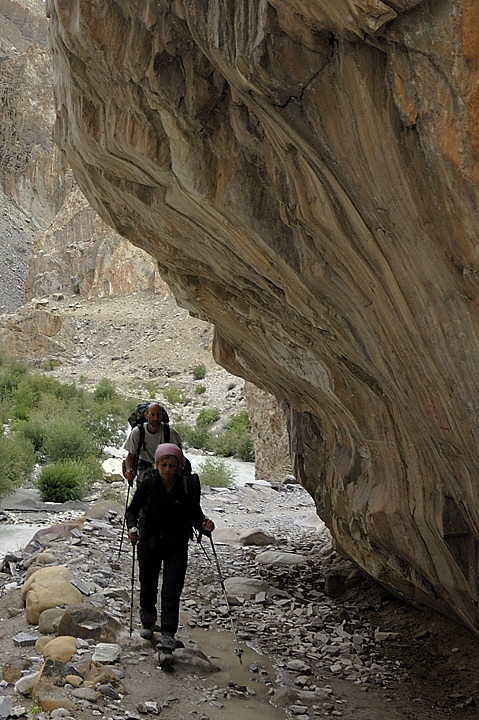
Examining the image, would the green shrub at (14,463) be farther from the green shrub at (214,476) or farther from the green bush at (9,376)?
the green bush at (9,376)

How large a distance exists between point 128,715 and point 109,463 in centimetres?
1297

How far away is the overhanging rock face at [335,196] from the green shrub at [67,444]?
38.5 feet

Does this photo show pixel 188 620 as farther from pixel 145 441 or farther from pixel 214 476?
pixel 214 476

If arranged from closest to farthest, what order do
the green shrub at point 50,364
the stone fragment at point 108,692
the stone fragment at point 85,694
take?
the stone fragment at point 85,694, the stone fragment at point 108,692, the green shrub at point 50,364

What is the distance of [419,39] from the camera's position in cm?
286

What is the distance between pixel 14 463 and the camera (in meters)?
14.7

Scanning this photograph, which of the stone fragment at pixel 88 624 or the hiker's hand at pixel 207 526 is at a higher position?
the hiker's hand at pixel 207 526

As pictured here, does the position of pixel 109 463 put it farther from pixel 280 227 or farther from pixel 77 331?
pixel 77 331

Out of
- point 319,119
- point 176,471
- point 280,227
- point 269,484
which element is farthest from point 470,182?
point 269,484

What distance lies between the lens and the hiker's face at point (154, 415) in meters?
6.15

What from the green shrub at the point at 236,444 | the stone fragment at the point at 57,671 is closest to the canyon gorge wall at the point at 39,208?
the green shrub at the point at 236,444

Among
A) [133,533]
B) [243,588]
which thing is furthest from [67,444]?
[133,533]

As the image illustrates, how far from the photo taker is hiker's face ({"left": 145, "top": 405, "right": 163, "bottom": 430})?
20.2 feet

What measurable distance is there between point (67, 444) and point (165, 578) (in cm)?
1284
